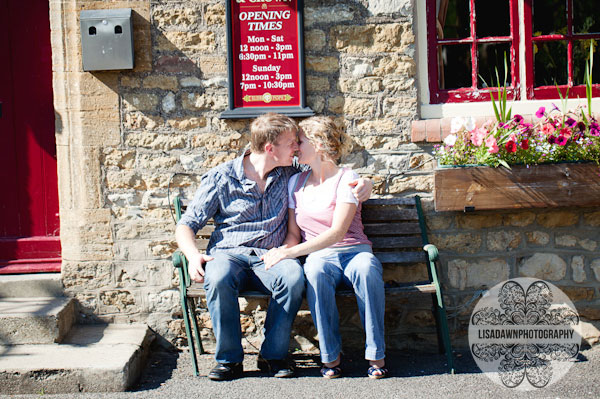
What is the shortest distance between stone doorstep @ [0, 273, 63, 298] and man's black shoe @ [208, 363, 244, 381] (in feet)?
4.38

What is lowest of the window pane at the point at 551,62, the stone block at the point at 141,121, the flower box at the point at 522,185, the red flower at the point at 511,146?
the flower box at the point at 522,185

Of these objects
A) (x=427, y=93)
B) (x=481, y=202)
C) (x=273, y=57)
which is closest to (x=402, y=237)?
(x=481, y=202)

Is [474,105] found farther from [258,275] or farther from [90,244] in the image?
[90,244]

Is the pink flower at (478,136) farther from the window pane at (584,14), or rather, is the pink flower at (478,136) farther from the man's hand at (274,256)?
the window pane at (584,14)

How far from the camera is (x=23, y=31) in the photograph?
14.6 feet

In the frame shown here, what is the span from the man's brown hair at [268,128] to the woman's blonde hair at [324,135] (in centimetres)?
9

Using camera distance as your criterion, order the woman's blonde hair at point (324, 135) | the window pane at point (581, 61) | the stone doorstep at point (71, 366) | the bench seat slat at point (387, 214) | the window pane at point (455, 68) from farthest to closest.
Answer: the window pane at point (581, 61) < the window pane at point (455, 68) < the bench seat slat at point (387, 214) < the woman's blonde hair at point (324, 135) < the stone doorstep at point (71, 366)

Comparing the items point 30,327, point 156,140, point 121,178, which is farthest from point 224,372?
point 156,140

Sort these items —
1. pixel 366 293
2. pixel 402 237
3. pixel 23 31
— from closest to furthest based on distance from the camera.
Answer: pixel 366 293, pixel 402 237, pixel 23 31

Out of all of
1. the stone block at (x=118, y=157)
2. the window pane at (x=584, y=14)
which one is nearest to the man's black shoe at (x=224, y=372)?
the stone block at (x=118, y=157)

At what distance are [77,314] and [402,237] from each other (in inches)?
87.1

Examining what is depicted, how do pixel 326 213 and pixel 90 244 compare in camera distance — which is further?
pixel 90 244

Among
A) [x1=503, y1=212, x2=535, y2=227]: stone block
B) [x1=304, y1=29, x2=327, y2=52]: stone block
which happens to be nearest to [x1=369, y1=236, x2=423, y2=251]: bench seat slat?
[x1=503, y1=212, x2=535, y2=227]: stone block

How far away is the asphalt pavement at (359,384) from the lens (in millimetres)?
3412
